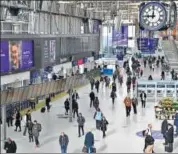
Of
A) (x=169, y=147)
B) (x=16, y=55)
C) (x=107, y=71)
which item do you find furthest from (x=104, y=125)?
(x=107, y=71)

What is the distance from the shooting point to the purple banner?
1585cm

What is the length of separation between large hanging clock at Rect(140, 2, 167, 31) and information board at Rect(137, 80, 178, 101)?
14381 mm

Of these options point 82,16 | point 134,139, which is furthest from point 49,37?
point 82,16

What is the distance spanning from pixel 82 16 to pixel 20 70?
12112 millimetres

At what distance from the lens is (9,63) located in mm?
16391

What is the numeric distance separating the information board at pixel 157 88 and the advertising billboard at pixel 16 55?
42.1 feet

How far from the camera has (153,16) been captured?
15.7m

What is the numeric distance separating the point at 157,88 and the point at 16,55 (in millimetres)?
14821

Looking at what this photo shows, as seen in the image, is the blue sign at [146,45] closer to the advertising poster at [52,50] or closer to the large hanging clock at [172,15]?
the advertising poster at [52,50]

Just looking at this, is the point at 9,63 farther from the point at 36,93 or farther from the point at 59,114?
the point at 59,114

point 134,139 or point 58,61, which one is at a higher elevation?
point 58,61

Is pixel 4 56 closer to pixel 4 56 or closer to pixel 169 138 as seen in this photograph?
pixel 4 56

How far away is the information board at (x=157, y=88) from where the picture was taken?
29969mm

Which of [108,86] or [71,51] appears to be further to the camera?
[108,86]
